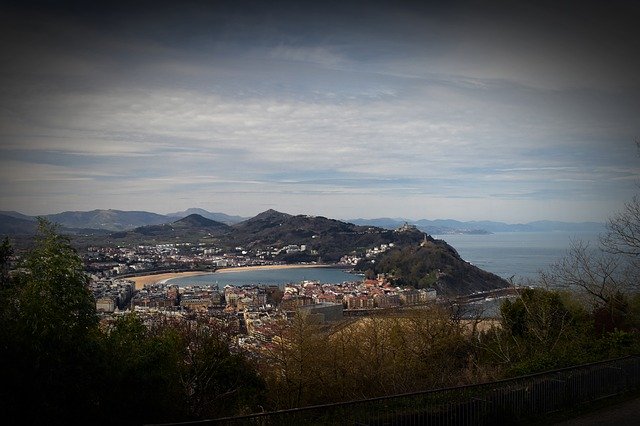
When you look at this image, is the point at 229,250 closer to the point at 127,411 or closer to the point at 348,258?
the point at 348,258

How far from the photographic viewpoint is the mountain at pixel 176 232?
327ft

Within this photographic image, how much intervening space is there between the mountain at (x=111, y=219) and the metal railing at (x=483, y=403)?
9096 cm

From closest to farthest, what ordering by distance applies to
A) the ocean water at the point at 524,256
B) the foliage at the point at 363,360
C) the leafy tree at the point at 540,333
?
the leafy tree at the point at 540,333 → the foliage at the point at 363,360 → the ocean water at the point at 524,256

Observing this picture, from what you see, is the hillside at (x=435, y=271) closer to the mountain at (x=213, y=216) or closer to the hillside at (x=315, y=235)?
the hillside at (x=315, y=235)

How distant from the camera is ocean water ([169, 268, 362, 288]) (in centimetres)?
6731

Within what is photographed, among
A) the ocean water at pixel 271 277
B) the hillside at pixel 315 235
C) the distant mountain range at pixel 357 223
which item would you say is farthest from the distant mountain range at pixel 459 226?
the ocean water at pixel 271 277

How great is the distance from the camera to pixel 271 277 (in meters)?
74.3

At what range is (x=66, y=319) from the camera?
228 inches

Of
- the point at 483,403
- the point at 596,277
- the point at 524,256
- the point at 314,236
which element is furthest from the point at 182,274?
the point at 483,403

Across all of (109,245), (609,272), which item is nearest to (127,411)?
(609,272)

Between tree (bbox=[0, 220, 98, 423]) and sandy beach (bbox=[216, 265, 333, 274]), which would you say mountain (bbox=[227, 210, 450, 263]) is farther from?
tree (bbox=[0, 220, 98, 423])

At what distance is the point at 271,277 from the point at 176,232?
49878 mm

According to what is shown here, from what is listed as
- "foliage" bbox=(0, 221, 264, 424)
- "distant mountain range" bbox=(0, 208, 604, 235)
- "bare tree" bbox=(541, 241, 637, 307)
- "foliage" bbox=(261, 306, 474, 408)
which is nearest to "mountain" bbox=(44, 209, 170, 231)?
"distant mountain range" bbox=(0, 208, 604, 235)

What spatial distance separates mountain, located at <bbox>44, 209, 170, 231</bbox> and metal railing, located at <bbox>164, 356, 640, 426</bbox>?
91.0 metres
